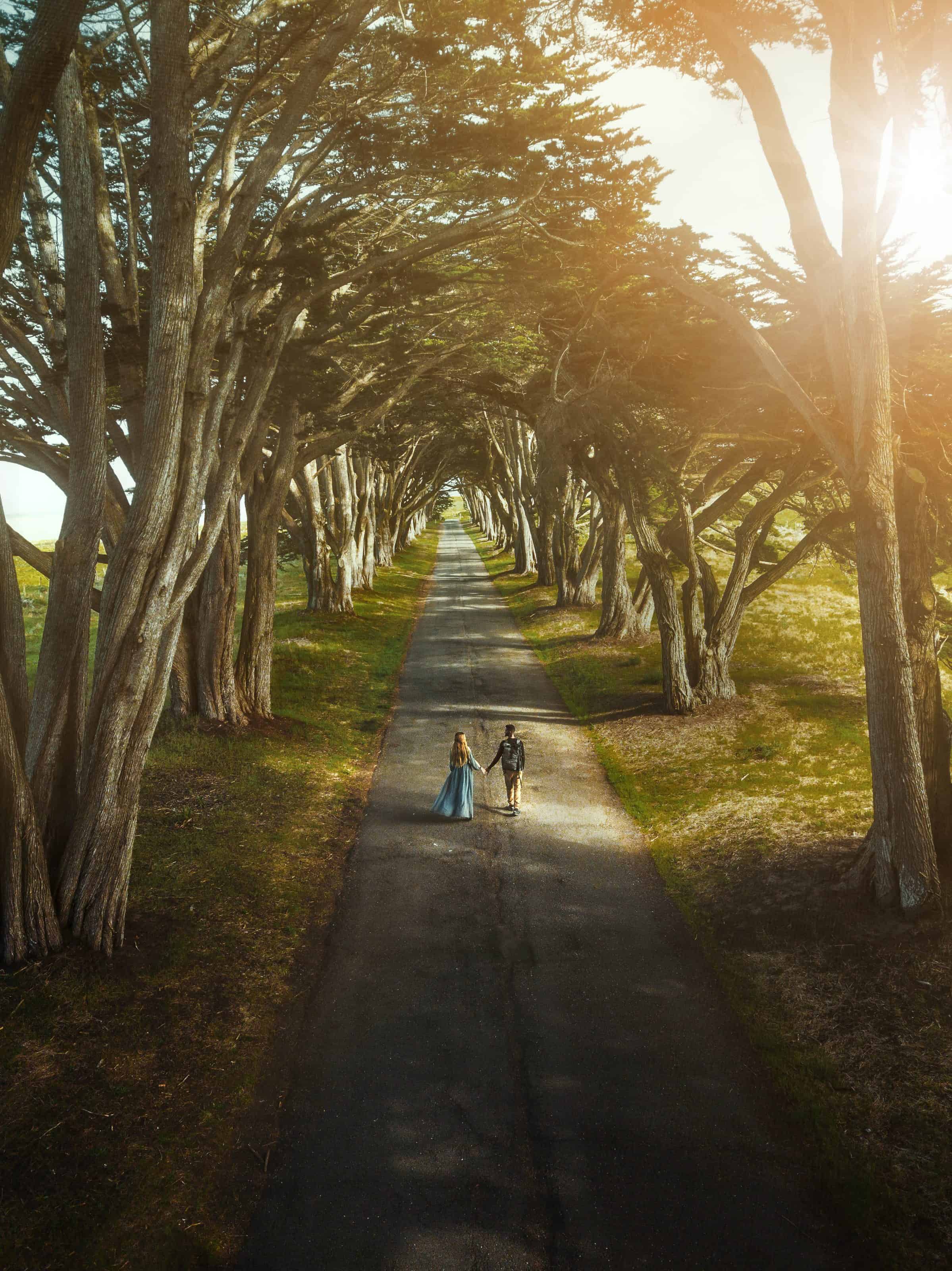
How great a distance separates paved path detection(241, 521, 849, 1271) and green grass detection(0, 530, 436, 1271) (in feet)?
1.26

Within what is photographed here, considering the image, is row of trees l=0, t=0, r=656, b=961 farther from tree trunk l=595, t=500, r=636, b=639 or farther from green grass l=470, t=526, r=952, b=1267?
tree trunk l=595, t=500, r=636, b=639

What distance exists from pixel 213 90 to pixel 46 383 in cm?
461

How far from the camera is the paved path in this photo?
16.1 feet

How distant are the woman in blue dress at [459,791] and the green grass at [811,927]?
2508 mm

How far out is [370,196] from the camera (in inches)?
523

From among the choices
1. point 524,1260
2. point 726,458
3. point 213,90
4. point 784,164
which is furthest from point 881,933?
point 213,90

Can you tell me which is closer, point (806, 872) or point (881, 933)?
point (881, 933)

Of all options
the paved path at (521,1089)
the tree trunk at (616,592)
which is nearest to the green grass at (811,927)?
the paved path at (521,1089)

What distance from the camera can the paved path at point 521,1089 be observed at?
4.91 m

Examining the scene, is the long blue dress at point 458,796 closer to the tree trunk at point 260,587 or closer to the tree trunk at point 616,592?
the tree trunk at point 260,587

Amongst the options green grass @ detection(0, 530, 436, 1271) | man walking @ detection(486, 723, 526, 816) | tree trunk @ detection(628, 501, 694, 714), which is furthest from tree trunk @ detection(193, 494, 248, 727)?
tree trunk @ detection(628, 501, 694, 714)

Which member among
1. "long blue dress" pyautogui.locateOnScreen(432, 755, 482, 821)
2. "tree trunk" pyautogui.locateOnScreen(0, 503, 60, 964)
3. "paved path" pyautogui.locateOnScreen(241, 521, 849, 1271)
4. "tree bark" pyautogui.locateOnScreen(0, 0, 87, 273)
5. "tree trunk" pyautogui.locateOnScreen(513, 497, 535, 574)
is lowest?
"paved path" pyautogui.locateOnScreen(241, 521, 849, 1271)

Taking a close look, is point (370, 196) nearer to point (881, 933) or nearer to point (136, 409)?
point (136, 409)

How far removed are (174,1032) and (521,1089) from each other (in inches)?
116
